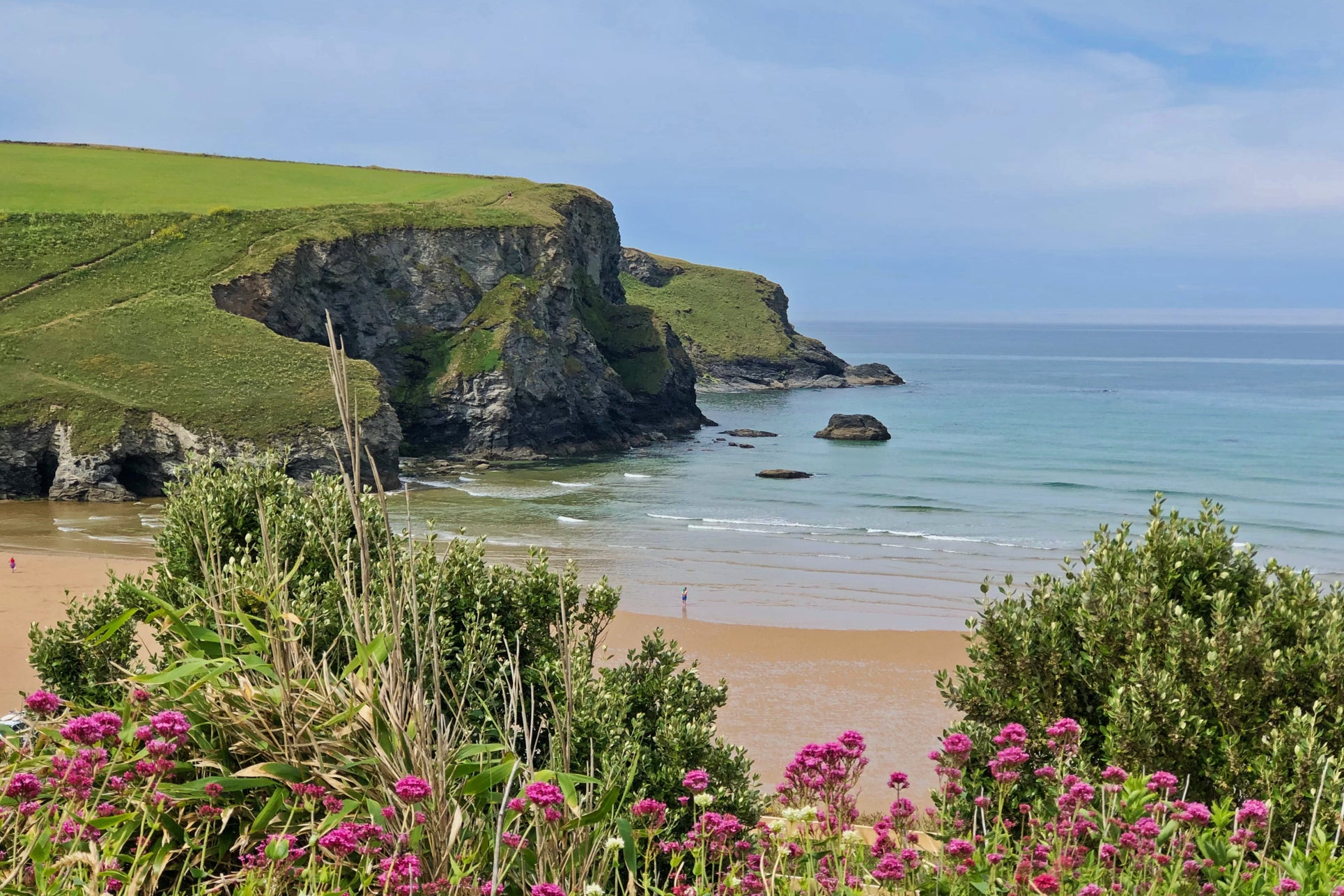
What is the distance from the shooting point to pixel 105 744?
4113mm

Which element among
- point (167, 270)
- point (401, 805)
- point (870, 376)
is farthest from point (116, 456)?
point (870, 376)

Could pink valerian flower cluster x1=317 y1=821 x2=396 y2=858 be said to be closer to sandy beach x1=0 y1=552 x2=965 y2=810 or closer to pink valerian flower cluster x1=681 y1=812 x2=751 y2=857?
pink valerian flower cluster x1=681 y1=812 x2=751 y2=857

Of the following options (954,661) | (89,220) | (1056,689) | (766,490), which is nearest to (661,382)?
(766,490)

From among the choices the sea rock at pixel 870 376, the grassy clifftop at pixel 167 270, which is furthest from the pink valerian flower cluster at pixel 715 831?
the sea rock at pixel 870 376

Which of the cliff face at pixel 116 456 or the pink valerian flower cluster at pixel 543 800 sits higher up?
the pink valerian flower cluster at pixel 543 800

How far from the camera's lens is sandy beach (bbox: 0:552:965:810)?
2189 centimetres

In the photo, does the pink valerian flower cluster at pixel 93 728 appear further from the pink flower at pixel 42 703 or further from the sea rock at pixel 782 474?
the sea rock at pixel 782 474

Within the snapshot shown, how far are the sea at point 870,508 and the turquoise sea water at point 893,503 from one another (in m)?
0.19

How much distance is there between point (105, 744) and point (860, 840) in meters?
3.32

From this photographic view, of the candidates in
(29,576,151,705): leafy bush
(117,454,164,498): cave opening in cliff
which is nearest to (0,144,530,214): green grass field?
(117,454,164,498): cave opening in cliff

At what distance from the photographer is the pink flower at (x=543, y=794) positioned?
3258mm

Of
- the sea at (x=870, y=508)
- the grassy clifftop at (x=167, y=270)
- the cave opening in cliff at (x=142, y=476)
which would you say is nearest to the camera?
the sea at (x=870, y=508)

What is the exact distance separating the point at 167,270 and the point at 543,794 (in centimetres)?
7958

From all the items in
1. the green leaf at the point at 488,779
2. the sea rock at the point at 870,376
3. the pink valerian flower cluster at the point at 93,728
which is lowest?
the green leaf at the point at 488,779
